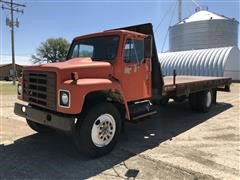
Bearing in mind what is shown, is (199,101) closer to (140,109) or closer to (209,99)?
(209,99)

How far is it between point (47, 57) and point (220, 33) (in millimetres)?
47553

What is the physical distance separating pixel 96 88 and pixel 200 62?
97.8 feet

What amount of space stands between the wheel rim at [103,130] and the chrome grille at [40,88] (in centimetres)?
90

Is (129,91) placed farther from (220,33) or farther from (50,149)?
(220,33)

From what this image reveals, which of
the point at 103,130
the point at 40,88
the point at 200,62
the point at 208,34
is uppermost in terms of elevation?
the point at 208,34


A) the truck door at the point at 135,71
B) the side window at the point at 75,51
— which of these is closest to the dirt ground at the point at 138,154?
the truck door at the point at 135,71

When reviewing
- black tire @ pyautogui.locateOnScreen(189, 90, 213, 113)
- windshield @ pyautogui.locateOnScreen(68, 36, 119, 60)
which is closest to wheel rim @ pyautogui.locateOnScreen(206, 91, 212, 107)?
black tire @ pyautogui.locateOnScreen(189, 90, 213, 113)

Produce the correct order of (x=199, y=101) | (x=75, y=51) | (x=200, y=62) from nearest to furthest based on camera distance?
(x=75, y=51) → (x=199, y=101) → (x=200, y=62)

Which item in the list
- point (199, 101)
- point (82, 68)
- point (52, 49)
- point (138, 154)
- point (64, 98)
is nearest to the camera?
point (64, 98)

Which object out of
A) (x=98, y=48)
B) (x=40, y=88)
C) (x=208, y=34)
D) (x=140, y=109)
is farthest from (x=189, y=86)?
(x=208, y=34)

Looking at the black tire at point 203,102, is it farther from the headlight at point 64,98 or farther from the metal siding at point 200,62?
the metal siding at point 200,62

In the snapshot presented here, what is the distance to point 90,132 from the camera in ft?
18.0

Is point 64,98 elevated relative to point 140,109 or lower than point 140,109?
elevated

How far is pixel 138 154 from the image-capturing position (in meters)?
5.95
